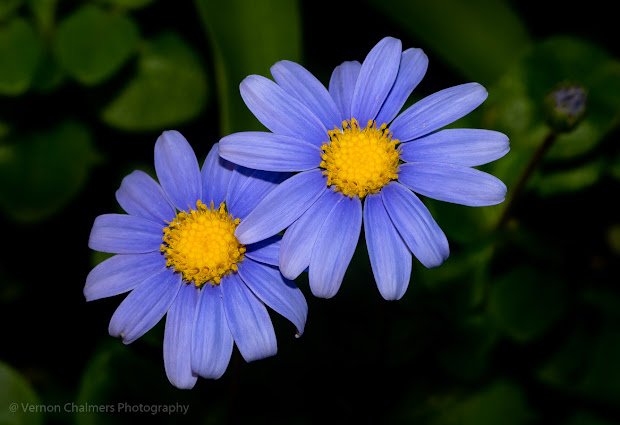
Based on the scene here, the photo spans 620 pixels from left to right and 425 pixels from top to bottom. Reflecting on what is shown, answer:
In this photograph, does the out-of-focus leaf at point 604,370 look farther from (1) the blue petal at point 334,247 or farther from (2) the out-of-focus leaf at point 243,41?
(2) the out-of-focus leaf at point 243,41

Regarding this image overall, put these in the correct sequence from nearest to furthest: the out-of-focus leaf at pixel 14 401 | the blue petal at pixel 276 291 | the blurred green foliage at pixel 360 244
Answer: the blue petal at pixel 276 291 < the out-of-focus leaf at pixel 14 401 < the blurred green foliage at pixel 360 244

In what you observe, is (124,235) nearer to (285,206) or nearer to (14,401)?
(285,206)

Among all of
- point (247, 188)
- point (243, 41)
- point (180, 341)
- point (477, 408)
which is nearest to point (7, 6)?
point (243, 41)

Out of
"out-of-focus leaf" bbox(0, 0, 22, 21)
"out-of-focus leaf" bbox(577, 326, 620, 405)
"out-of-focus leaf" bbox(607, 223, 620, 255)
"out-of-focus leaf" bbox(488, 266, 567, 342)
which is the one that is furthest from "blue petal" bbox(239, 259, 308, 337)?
"out-of-focus leaf" bbox(607, 223, 620, 255)

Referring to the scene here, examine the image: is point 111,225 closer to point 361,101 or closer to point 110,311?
point 361,101

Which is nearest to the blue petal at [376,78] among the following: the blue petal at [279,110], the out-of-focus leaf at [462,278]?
the blue petal at [279,110]
